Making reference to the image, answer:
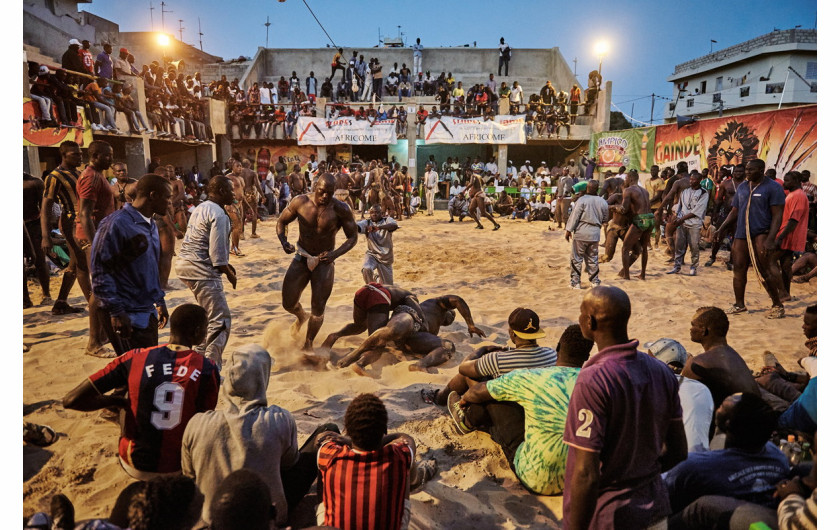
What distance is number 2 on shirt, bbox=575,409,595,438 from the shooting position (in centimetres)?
177

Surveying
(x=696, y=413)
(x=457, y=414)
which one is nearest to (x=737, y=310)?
(x=696, y=413)

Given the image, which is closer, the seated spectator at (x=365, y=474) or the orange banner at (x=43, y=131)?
the seated spectator at (x=365, y=474)

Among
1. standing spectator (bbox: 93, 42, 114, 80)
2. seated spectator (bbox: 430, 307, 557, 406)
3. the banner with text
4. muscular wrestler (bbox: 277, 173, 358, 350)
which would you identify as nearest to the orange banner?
standing spectator (bbox: 93, 42, 114, 80)

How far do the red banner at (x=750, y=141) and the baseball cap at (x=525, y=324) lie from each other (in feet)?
29.1

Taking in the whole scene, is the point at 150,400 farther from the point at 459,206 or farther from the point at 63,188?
the point at 459,206

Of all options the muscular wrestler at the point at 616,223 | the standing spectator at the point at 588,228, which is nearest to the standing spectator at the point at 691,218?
the muscular wrestler at the point at 616,223

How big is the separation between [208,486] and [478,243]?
10326 millimetres

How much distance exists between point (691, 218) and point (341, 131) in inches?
594

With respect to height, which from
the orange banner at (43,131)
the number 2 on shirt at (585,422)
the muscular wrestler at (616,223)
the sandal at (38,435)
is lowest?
the sandal at (38,435)

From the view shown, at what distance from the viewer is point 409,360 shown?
4941mm

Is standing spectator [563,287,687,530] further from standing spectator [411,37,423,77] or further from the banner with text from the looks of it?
standing spectator [411,37,423,77]

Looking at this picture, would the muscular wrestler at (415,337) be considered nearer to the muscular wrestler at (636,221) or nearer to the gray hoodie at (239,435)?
the gray hoodie at (239,435)

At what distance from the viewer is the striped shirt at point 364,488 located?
212 centimetres

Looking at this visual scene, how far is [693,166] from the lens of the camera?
1407cm
